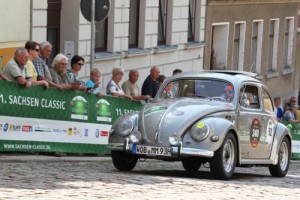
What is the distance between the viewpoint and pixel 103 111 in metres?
21.8

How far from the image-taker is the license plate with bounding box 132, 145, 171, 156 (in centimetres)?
1741

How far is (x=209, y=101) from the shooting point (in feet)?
61.4

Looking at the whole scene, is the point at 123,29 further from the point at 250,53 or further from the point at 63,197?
the point at 63,197

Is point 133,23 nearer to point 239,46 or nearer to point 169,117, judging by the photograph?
point 239,46

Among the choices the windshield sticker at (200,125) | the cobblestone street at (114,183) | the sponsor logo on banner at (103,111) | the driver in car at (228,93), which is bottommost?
the cobblestone street at (114,183)

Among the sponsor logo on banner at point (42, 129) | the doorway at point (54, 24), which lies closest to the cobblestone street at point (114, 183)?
the sponsor logo on banner at point (42, 129)

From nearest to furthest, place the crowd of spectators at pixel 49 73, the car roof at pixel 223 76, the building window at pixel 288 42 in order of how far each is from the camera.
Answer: the crowd of spectators at pixel 49 73 < the car roof at pixel 223 76 < the building window at pixel 288 42

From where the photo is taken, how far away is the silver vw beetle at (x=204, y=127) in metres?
17.5

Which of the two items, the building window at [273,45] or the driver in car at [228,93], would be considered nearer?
the driver in car at [228,93]

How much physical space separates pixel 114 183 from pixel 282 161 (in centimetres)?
646

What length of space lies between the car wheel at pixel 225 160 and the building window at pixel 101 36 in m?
11.9

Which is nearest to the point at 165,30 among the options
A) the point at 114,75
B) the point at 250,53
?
the point at 250,53

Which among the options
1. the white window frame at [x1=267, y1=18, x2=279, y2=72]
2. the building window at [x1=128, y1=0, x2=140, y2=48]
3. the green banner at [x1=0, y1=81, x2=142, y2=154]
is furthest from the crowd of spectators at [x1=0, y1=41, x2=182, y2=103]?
the white window frame at [x1=267, y1=18, x2=279, y2=72]

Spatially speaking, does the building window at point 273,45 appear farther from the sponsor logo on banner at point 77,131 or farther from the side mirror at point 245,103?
the side mirror at point 245,103
